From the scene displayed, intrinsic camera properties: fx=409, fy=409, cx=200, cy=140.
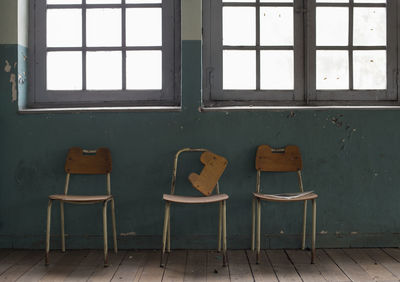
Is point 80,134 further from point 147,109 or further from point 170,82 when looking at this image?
point 170,82

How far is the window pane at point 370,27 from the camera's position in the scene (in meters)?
3.71

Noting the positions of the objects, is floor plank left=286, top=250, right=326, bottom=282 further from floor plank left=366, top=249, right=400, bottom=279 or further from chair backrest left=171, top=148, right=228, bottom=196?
chair backrest left=171, top=148, right=228, bottom=196

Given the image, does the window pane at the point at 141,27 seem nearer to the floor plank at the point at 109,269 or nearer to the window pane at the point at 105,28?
the window pane at the point at 105,28

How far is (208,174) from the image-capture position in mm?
3363

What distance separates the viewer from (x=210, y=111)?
11.6ft

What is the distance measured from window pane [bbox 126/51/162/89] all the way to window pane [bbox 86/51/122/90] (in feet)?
0.33

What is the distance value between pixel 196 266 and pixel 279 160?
1104 mm

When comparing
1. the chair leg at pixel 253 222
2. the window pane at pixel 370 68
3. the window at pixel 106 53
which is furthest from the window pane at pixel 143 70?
the window pane at pixel 370 68

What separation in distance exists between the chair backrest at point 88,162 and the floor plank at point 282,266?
60.0 inches

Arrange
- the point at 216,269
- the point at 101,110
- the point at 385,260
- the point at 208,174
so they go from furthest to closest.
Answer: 1. the point at 101,110
2. the point at 208,174
3. the point at 385,260
4. the point at 216,269

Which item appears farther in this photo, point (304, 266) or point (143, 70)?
point (143, 70)

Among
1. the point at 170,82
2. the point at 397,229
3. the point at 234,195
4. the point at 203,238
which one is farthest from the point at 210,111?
the point at 397,229

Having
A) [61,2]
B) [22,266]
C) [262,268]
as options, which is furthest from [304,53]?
[22,266]

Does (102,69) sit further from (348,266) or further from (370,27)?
(348,266)
